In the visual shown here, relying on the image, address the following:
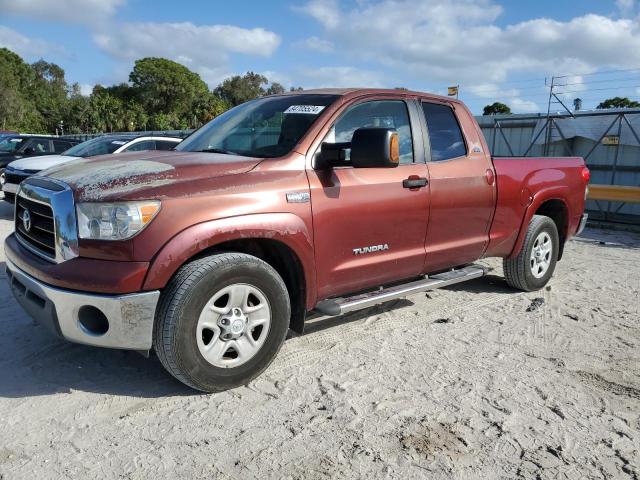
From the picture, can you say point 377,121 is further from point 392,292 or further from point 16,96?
point 16,96

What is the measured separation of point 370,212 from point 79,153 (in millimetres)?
8496

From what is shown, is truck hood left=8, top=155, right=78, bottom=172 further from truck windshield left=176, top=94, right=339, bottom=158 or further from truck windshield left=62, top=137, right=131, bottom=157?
truck windshield left=176, top=94, right=339, bottom=158

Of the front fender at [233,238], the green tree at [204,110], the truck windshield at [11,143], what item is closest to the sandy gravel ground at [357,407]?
the front fender at [233,238]

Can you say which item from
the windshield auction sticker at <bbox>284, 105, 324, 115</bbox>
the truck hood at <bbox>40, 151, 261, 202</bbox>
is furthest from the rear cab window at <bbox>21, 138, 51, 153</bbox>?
the windshield auction sticker at <bbox>284, 105, 324, 115</bbox>

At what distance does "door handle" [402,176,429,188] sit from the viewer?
13.2 feet

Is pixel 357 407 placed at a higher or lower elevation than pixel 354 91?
lower

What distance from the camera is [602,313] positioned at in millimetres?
4961

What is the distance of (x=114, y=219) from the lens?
113 inches

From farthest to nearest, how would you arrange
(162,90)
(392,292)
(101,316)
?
1. (162,90)
2. (392,292)
3. (101,316)

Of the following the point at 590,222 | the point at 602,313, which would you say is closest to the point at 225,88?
the point at 590,222

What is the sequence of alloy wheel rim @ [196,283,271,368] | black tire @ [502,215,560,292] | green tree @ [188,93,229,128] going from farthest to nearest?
green tree @ [188,93,229,128] < black tire @ [502,215,560,292] < alloy wheel rim @ [196,283,271,368]

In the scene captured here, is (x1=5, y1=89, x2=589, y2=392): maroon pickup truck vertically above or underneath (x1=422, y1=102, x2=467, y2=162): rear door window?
underneath

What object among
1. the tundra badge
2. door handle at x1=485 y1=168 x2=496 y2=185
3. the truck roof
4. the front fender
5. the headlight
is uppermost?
the truck roof

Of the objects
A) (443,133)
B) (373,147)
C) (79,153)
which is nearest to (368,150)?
(373,147)
